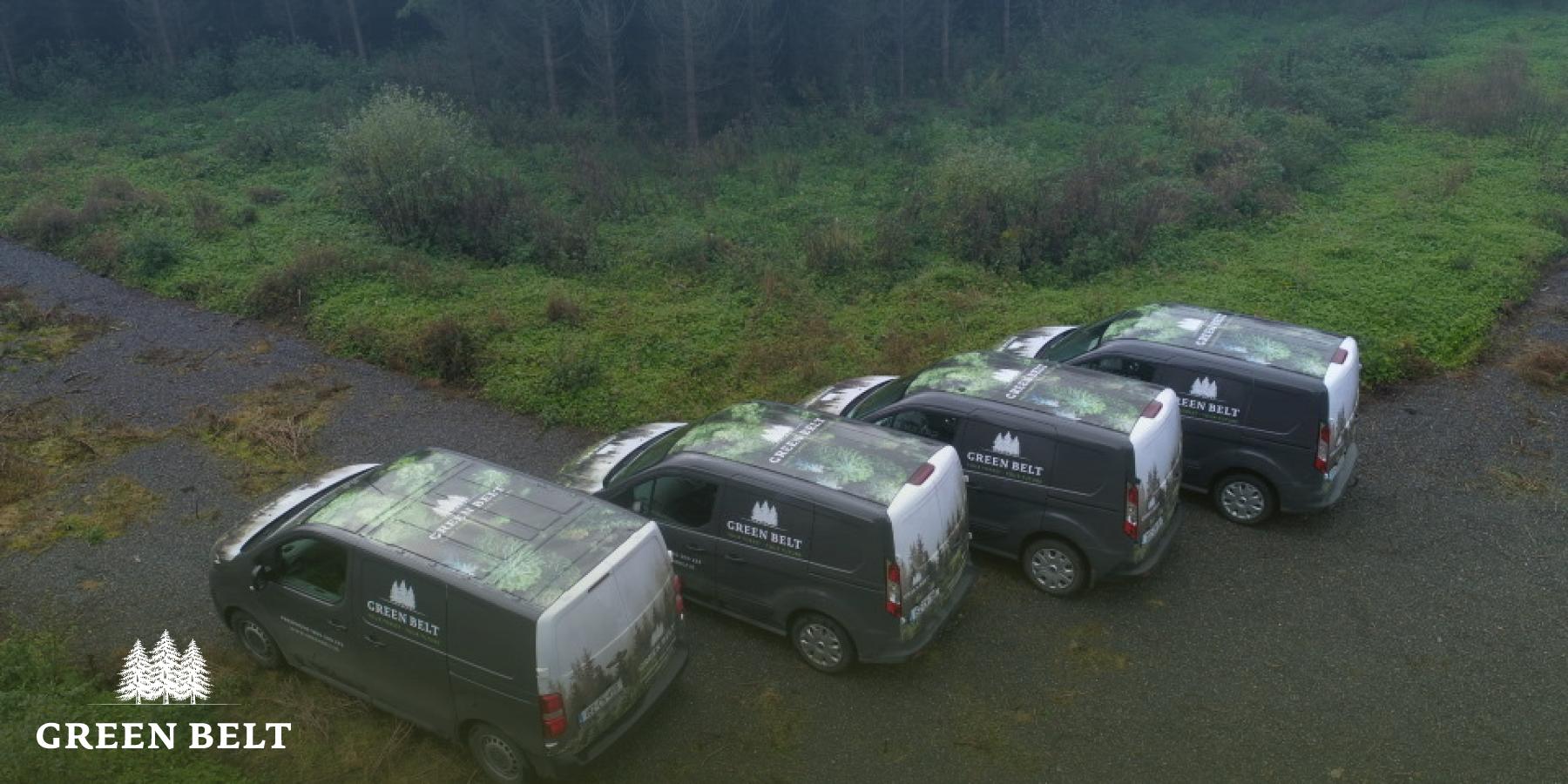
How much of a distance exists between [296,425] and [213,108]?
22.7 metres

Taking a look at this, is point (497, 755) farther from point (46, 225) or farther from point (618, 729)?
point (46, 225)

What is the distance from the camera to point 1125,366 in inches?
434

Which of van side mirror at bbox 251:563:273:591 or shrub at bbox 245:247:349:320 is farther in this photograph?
shrub at bbox 245:247:349:320

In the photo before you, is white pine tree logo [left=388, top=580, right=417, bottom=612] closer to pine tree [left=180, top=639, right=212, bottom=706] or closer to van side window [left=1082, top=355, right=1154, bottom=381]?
pine tree [left=180, top=639, right=212, bottom=706]

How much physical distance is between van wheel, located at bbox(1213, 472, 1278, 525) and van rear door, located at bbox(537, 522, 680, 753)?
6005 mm

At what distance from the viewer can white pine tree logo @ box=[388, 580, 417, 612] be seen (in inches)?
289

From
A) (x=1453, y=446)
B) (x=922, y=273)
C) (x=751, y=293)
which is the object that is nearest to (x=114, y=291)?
(x=751, y=293)

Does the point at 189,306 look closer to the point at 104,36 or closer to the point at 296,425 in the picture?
the point at 296,425

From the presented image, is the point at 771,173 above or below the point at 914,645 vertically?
below

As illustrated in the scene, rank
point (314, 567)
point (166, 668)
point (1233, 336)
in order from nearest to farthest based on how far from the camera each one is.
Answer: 1. point (314, 567)
2. point (166, 668)
3. point (1233, 336)

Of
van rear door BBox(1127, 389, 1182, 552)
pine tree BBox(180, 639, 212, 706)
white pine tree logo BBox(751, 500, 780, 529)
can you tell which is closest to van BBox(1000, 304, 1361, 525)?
van rear door BBox(1127, 389, 1182, 552)

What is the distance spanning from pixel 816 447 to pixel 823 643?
159cm

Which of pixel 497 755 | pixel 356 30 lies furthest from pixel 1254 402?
pixel 356 30

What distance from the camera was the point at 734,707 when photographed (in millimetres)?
8320
